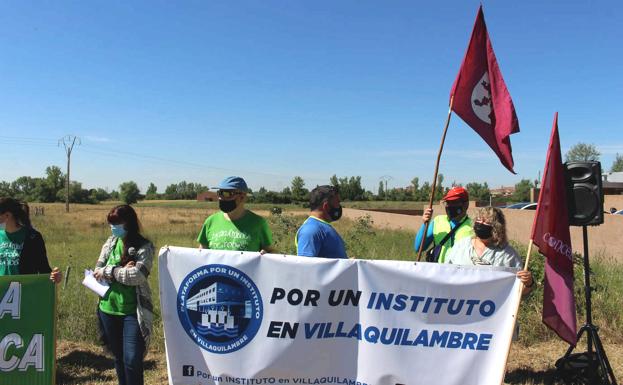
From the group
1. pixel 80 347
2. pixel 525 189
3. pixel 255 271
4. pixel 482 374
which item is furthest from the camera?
pixel 525 189

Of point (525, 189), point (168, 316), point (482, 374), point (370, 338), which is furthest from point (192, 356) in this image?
point (525, 189)

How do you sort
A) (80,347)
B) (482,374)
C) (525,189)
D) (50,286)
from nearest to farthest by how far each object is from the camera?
(482,374)
(50,286)
(80,347)
(525,189)

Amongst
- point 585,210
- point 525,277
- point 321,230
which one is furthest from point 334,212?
point 585,210

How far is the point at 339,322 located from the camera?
11.9 ft

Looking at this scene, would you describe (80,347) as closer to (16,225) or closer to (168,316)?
(16,225)

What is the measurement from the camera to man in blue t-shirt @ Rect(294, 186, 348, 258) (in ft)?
12.3

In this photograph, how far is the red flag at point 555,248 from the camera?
3793 millimetres

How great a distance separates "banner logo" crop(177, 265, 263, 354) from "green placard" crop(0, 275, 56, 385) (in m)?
1.17

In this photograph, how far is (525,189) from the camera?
243 ft

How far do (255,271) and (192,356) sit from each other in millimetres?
897

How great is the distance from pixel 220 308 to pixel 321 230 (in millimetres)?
1046

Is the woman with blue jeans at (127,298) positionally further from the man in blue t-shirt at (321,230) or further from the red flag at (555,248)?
the red flag at (555,248)

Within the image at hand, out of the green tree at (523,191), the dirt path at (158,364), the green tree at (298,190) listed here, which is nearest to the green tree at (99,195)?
the green tree at (298,190)

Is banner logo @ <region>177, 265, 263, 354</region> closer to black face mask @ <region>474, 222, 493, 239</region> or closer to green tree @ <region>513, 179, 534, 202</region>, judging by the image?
black face mask @ <region>474, 222, 493, 239</region>
